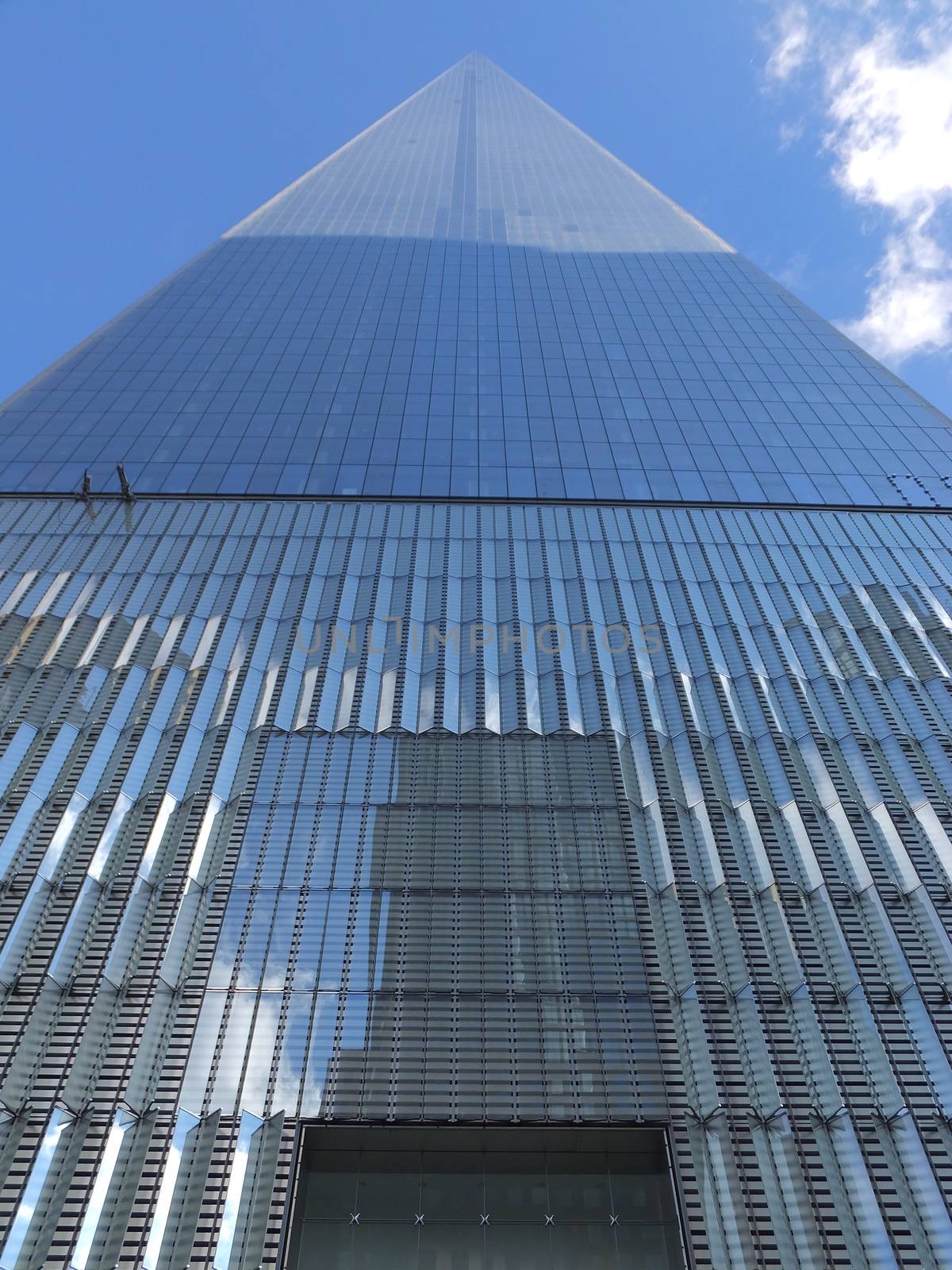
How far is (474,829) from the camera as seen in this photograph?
15.6m

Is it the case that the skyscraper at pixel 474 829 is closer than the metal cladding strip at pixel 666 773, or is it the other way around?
the skyscraper at pixel 474 829

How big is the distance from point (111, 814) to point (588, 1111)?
29.1 ft

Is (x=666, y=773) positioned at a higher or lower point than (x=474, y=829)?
higher

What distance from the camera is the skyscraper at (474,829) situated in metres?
11.3

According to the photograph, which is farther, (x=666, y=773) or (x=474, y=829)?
(x=666, y=773)

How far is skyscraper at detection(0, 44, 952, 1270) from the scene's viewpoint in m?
11.3

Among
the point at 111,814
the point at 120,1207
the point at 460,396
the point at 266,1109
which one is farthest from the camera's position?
the point at 460,396

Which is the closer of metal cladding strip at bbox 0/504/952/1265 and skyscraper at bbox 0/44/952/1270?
skyscraper at bbox 0/44/952/1270

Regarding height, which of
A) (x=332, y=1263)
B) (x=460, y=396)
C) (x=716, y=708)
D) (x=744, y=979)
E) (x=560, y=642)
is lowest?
(x=332, y=1263)

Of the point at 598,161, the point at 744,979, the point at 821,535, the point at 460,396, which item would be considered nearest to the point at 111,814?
the point at 744,979

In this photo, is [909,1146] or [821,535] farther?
[821,535]

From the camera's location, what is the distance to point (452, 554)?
2364 centimetres

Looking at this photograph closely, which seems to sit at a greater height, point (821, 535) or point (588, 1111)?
point (821, 535)

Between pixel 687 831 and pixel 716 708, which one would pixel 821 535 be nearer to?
pixel 716 708
